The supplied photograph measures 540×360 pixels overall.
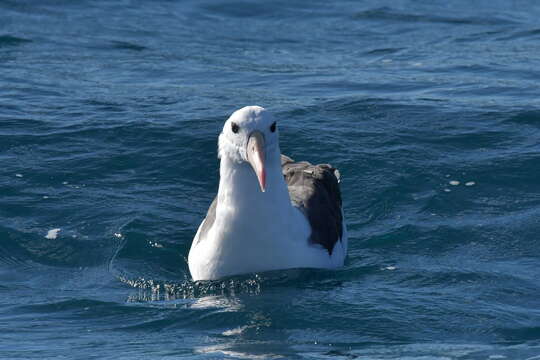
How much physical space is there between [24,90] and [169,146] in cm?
377

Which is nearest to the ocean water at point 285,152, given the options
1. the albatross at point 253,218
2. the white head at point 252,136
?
the albatross at point 253,218

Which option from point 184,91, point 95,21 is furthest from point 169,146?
point 95,21

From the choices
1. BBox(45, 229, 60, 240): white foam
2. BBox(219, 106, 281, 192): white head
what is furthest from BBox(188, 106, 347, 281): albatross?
BBox(45, 229, 60, 240): white foam

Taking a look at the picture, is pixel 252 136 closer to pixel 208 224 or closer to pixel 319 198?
pixel 208 224

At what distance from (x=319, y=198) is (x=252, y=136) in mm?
1752

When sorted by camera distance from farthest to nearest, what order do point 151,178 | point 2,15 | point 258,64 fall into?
point 2,15 → point 258,64 → point 151,178

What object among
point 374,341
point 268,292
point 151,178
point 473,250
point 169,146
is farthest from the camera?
point 169,146

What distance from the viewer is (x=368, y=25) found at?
22016 millimetres

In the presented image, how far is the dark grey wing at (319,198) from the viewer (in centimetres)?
1011

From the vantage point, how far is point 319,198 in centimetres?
1062

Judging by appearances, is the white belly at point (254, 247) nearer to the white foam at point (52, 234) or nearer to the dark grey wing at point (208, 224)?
the dark grey wing at point (208, 224)

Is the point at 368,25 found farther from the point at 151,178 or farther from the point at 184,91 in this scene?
the point at 151,178

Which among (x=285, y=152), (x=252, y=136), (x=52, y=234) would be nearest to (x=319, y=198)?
→ (x=252, y=136)

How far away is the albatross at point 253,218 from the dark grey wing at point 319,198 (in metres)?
0.04
